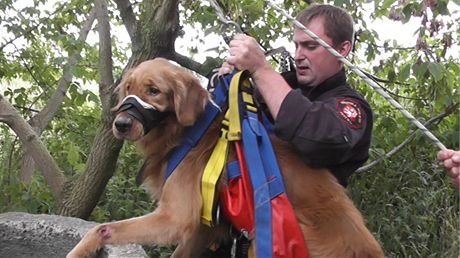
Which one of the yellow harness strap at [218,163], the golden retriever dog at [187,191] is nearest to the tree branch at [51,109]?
the golden retriever dog at [187,191]

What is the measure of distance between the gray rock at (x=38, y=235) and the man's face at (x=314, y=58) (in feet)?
3.97

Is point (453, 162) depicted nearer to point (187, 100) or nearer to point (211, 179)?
point (211, 179)

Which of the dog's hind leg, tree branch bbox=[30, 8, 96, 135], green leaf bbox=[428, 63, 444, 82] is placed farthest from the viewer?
tree branch bbox=[30, 8, 96, 135]

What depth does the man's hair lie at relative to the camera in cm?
278

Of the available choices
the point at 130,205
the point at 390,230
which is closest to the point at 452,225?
the point at 390,230

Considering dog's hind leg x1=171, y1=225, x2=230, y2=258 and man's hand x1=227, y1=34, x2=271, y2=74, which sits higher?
man's hand x1=227, y1=34, x2=271, y2=74

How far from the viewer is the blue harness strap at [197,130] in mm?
2736

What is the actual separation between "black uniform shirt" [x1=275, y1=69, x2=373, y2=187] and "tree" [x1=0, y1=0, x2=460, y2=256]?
1170 millimetres

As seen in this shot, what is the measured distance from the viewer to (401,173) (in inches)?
227

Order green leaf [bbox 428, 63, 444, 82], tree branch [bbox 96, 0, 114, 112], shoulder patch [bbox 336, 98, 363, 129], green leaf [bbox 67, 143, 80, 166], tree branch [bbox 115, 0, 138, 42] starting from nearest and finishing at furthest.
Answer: shoulder patch [bbox 336, 98, 363, 129]
green leaf [bbox 428, 63, 444, 82]
tree branch [bbox 115, 0, 138, 42]
tree branch [bbox 96, 0, 114, 112]
green leaf [bbox 67, 143, 80, 166]

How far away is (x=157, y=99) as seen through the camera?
8.86 ft

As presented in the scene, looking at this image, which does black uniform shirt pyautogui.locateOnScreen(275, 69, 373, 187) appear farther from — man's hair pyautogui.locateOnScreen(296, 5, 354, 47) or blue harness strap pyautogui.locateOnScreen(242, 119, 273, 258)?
man's hair pyautogui.locateOnScreen(296, 5, 354, 47)

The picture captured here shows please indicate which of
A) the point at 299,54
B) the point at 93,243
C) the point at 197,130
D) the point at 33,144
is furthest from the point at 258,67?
the point at 33,144

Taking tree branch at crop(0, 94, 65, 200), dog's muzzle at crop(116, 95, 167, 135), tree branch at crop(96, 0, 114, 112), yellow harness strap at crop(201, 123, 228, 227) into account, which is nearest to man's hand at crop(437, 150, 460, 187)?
yellow harness strap at crop(201, 123, 228, 227)
